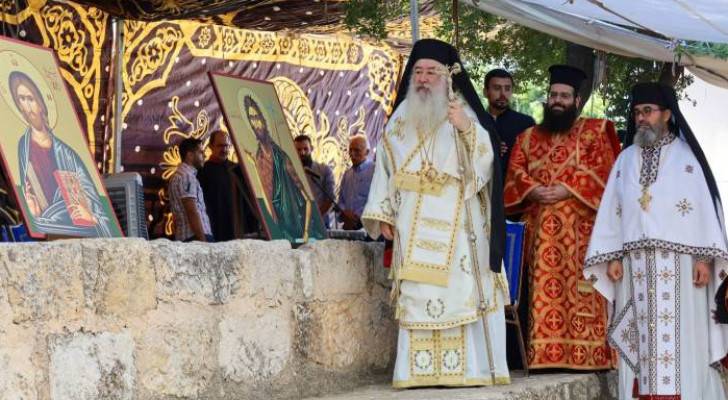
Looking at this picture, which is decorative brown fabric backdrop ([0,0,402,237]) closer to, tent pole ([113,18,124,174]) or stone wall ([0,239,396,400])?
tent pole ([113,18,124,174])

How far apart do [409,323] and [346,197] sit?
5.66 meters

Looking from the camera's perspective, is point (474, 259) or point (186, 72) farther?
point (186, 72)

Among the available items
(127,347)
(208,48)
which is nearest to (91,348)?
(127,347)

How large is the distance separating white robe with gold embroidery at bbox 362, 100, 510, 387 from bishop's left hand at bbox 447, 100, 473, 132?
0.05 m

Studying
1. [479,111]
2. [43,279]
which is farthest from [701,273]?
[43,279]

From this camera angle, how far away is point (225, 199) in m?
11.7

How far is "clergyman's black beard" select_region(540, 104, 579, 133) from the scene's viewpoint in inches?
343

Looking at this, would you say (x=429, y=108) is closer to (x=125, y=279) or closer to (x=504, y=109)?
(x=504, y=109)

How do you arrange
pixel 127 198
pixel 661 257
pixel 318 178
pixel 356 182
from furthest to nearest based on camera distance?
pixel 356 182 → pixel 318 178 → pixel 127 198 → pixel 661 257

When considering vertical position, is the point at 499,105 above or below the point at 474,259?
above

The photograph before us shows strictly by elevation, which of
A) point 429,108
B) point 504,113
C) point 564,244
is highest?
point 504,113

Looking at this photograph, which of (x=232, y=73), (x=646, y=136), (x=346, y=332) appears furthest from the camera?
(x=232, y=73)

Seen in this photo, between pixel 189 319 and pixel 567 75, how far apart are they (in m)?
3.41

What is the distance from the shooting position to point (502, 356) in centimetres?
777
